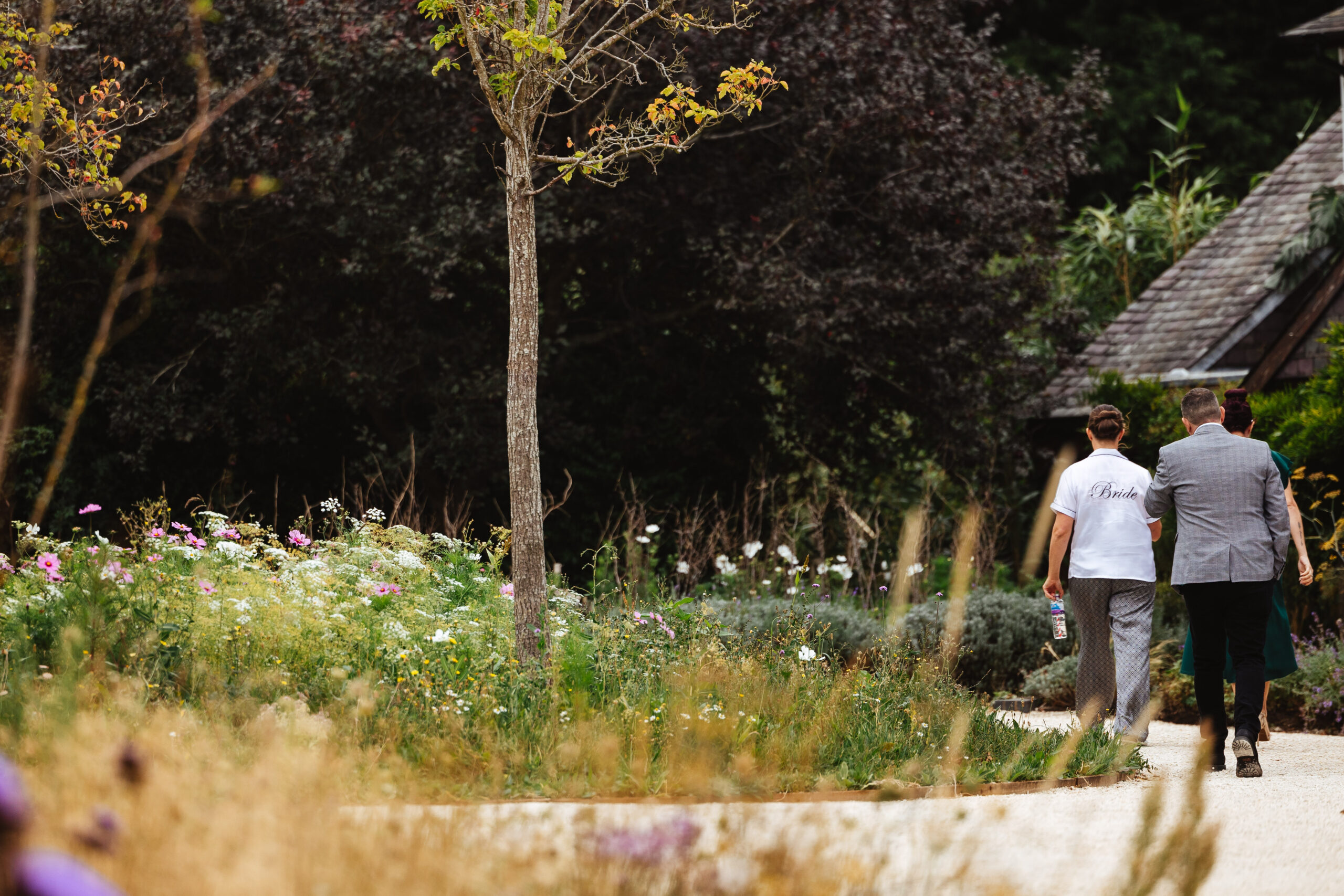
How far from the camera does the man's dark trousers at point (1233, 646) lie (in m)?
6.30

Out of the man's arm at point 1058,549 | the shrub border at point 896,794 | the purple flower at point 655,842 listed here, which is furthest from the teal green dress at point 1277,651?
the purple flower at point 655,842

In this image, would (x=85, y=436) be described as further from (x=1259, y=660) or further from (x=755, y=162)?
(x=1259, y=660)

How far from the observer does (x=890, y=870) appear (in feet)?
12.0

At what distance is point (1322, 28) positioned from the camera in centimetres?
1370

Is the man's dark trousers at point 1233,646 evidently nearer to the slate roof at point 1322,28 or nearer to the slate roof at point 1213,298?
the slate roof at point 1213,298

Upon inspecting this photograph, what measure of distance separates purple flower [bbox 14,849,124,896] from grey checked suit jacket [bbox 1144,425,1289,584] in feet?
18.9

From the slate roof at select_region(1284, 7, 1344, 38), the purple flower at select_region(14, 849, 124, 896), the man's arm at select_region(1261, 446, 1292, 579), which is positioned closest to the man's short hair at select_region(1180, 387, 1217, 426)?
the man's arm at select_region(1261, 446, 1292, 579)

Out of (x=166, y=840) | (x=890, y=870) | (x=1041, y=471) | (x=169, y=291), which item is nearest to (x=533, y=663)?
(x=890, y=870)

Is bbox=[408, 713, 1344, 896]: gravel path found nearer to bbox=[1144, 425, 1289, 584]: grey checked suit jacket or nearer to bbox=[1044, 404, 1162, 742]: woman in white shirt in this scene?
bbox=[1044, 404, 1162, 742]: woman in white shirt

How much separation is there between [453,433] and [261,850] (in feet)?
37.3

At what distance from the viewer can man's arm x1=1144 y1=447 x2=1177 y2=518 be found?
6.63 meters

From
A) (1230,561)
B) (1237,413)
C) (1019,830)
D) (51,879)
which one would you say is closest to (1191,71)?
(1237,413)

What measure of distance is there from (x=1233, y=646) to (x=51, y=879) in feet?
19.9

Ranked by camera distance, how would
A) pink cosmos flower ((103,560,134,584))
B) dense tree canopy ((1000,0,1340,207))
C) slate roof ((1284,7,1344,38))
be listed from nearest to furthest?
pink cosmos flower ((103,560,134,584))
slate roof ((1284,7,1344,38))
dense tree canopy ((1000,0,1340,207))
